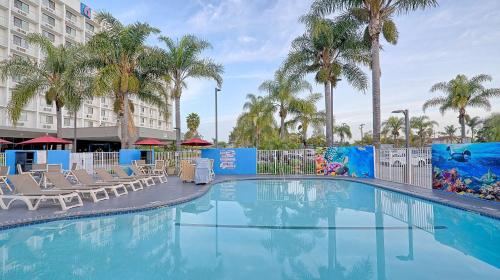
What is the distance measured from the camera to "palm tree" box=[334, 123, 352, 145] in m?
61.2

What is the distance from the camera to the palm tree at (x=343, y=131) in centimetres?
6122

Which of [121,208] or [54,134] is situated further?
[54,134]

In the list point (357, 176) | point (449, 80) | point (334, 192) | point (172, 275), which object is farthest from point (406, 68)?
point (172, 275)

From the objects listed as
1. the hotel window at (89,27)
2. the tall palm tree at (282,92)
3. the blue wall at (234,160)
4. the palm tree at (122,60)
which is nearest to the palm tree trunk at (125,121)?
the palm tree at (122,60)

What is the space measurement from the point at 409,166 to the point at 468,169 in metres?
3.11

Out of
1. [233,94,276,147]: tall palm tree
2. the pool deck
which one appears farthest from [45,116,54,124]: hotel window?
the pool deck

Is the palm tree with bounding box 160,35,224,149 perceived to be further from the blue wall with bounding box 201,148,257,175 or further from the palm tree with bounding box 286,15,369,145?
the palm tree with bounding box 286,15,369,145

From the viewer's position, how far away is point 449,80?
30.3 metres

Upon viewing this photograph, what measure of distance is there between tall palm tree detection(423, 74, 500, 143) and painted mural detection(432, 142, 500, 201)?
68.3 feet

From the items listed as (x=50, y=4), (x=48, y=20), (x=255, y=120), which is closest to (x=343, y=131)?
(x=255, y=120)

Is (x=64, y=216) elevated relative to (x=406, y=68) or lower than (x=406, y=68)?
lower

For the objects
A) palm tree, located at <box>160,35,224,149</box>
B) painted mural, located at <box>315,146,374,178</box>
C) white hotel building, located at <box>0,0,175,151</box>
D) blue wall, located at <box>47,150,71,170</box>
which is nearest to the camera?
blue wall, located at <box>47,150,71,170</box>

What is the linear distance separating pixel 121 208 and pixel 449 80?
109ft

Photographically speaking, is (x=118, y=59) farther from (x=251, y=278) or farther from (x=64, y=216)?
(x=251, y=278)
